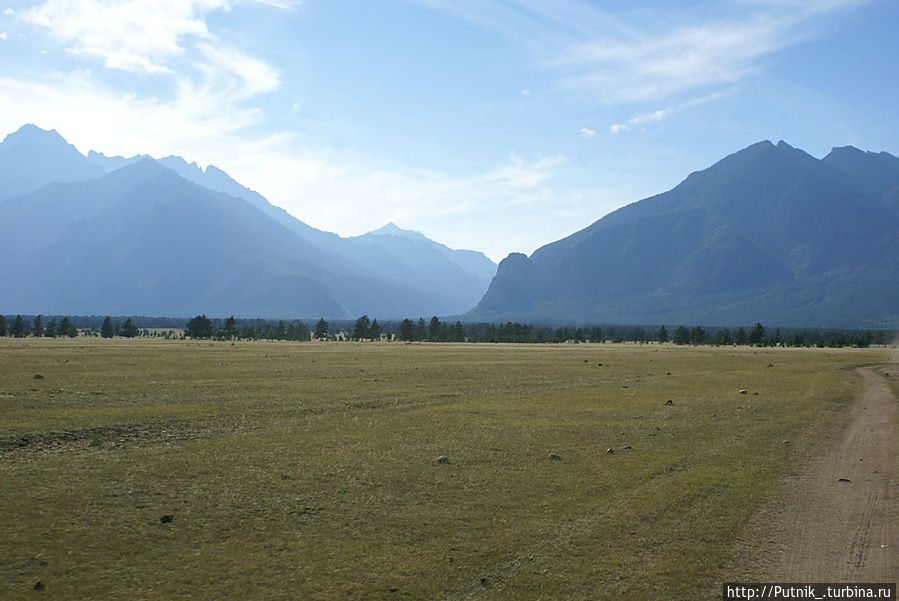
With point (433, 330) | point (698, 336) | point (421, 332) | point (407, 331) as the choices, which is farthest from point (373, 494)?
point (698, 336)

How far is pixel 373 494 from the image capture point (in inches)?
463

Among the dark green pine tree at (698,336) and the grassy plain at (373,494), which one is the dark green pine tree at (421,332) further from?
the grassy plain at (373,494)

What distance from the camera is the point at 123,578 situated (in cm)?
777

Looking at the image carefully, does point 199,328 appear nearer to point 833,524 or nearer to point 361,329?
point 361,329

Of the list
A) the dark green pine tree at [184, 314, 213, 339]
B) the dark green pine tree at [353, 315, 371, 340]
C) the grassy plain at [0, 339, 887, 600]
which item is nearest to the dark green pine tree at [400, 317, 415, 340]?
the dark green pine tree at [353, 315, 371, 340]

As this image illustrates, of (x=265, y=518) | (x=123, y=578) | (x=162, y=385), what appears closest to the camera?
(x=123, y=578)

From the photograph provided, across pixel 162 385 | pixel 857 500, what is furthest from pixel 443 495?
pixel 162 385

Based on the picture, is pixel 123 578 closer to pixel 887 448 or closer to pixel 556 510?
pixel 556 510

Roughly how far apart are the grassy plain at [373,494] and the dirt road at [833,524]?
1.62 feet

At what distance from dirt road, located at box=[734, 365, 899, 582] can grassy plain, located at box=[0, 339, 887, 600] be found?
0.49 m

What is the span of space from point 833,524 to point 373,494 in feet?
28.4

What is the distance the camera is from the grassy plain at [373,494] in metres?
8.07

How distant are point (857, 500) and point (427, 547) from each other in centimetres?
941

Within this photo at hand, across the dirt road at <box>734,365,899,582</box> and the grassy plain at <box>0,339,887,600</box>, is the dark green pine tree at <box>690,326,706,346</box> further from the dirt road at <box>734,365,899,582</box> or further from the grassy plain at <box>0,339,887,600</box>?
the dirt road at <box>734,365,899,582</box>
